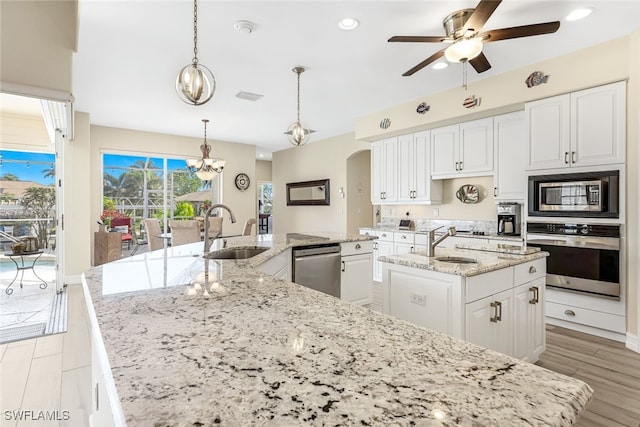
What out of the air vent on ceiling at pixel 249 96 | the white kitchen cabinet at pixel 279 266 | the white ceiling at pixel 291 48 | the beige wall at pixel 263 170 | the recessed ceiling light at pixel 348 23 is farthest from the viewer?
the beige wall at pixel 263 170

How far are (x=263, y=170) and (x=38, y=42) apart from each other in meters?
7.29

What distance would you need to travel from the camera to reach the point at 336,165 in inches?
272

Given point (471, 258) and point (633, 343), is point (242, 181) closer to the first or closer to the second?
point (471, 258)

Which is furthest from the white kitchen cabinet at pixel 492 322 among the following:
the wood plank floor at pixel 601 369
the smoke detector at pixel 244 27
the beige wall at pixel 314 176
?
the beige wall at pixel 314 176

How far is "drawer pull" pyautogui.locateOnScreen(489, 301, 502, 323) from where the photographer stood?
2008mm

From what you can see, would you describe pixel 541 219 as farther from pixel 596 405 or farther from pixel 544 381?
pixel 544 381

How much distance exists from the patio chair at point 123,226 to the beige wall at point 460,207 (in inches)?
206

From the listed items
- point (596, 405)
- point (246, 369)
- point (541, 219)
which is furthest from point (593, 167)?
point (246, 369)

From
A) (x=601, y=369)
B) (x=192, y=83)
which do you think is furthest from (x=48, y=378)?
(x=601, y=369)

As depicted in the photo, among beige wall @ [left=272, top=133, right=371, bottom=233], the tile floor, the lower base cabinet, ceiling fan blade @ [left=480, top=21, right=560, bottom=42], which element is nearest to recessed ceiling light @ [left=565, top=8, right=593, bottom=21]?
ceiling fan blade @ [left=480, top=21, right=560, bottom=42]

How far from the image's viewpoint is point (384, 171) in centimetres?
545

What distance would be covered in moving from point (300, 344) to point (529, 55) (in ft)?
12.5

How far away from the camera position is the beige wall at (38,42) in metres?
2.96

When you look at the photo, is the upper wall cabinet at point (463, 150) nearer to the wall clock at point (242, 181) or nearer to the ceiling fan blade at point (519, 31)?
the ceiling fan blade at point (519, 31)
